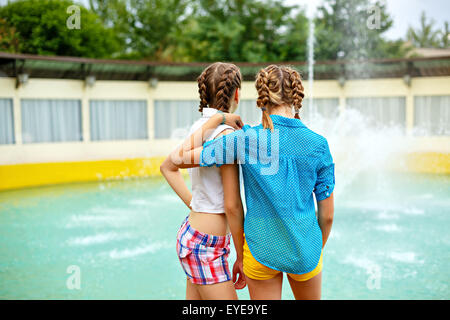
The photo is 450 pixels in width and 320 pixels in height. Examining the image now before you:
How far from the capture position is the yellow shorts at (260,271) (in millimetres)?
1832

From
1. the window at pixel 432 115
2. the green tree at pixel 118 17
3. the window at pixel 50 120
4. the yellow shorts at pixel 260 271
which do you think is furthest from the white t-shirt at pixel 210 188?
the green tree at pixel 118 17

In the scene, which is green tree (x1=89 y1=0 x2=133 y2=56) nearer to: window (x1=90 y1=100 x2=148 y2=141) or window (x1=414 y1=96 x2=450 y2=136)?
window (x1=90 y1=100 x2=148 y2=141)

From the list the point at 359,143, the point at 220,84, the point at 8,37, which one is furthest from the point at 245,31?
the point at 220,84

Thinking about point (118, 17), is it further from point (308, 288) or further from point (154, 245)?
point (308, 288)

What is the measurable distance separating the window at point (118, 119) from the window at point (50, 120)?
1.71 feet

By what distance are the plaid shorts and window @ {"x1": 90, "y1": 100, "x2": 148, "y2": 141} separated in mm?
12364

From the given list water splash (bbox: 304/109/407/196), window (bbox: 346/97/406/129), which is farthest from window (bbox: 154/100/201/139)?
window (bbox: 346/97/406/129)

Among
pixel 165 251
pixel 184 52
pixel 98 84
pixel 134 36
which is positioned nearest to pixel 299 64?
pixel 98 84

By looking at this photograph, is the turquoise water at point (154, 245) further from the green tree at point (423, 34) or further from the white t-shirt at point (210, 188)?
the green tree at point (423, 34)

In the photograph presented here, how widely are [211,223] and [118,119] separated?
41.5ft

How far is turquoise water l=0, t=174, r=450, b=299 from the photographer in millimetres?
4047

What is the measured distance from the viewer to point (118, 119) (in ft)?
45.8
